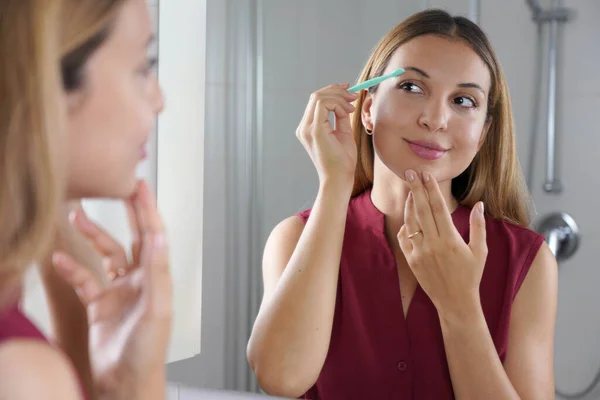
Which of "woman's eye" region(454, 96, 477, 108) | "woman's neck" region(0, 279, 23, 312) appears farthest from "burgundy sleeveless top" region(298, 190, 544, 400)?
"woman's neck" region(0, 279, 23, 312)

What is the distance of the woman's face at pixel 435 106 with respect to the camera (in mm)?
648

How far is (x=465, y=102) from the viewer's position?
2.15 feet

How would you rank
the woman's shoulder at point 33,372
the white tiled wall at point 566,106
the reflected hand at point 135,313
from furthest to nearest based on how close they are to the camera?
the white tiled wall at point 566,106
the reflected hand at point 135,313
the woman's shoulder at point 33,372

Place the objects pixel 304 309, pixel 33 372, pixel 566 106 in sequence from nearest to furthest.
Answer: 1. pixel 33 372
2. pixel 566 106
3. pixel 304 309

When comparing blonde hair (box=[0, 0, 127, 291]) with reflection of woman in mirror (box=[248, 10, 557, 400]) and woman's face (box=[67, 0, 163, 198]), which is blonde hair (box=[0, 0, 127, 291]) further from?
reflection of woman in mirror (box=[248, 10, 557, 400])

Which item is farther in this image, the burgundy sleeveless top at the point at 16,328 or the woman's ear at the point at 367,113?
the woman's ear at the point at 367,113

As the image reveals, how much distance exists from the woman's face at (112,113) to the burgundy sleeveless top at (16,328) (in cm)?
10

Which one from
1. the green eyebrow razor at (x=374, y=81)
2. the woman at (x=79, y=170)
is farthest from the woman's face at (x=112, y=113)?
the green eyebrow razor at (x=374, y=81)

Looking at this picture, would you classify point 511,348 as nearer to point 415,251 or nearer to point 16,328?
point 415,251

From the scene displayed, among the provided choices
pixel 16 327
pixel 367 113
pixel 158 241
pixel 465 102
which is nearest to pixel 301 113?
pixel 367 113

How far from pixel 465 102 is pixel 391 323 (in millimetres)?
241

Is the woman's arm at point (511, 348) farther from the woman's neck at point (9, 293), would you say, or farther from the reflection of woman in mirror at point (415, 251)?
the woman's neck at point (9, 293)

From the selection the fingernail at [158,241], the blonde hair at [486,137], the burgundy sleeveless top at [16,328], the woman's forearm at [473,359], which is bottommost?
the woman's forearm at [473,359]

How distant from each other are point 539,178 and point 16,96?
442 mm
